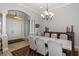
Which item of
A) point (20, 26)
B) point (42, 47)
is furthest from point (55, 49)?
point (20, 26)

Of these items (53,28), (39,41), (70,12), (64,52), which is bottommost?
(64,52)

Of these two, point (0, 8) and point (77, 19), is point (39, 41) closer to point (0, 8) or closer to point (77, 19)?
point (0, 8)

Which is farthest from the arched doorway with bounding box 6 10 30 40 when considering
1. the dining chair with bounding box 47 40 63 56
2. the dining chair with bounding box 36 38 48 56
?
the dining chair with bounding box 47 40 63 56

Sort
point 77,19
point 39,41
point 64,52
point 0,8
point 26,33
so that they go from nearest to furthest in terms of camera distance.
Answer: point 64,52 → point 39,41 → point 0,8 → point 77,19 → point 26,33

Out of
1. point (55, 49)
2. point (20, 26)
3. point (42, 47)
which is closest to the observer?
point (55, 49)

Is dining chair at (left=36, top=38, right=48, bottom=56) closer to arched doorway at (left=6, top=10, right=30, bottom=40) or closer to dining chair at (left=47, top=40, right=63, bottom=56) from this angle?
dining chair at (left=47, top=40, right=63, bottom=56)

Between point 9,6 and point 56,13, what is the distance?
2.92 metres

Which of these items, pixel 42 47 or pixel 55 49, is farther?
pixel 42 47

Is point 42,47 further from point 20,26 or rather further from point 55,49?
point 20,26

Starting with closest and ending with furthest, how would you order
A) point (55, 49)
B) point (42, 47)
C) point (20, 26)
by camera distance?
1. point (55, 49)
2. point (42, 47)
3. point (20, 26)

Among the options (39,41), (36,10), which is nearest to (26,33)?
(36,10)

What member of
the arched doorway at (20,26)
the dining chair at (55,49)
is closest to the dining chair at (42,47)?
the dining chair at (55,49)

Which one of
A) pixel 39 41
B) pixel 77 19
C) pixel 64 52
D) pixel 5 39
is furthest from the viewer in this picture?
pixel 77 19

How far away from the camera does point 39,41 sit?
125 inches
